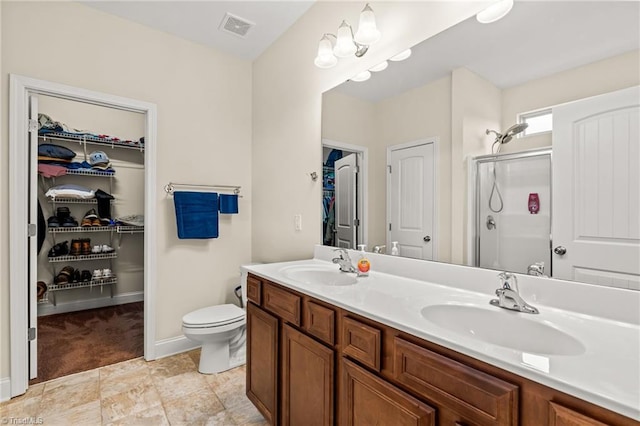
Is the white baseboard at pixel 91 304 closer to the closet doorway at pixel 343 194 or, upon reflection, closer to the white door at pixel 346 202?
the closet doorway at pixel 343 194

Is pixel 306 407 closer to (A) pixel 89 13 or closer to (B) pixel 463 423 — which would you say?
(B) pixel 463 423

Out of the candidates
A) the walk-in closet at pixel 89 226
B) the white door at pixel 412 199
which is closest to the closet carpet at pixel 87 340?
the walk-in closet at pixel 89 226

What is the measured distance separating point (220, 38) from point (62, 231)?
2.66 metres

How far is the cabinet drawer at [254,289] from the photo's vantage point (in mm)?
1691

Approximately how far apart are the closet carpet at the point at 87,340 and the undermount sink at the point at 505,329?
8.25 feet

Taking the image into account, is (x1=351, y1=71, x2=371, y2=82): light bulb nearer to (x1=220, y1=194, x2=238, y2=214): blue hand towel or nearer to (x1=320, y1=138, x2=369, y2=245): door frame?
(x1=320, y1=138, x2=369, y2=245): door frame

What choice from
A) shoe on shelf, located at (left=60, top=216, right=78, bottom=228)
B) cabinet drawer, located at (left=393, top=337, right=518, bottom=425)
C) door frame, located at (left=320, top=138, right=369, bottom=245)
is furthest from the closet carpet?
cabinet drawer, located at (left=393, top=337, right=518, bottom=425)

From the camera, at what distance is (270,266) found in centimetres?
188

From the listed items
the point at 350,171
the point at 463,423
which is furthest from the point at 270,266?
the point at 463,423

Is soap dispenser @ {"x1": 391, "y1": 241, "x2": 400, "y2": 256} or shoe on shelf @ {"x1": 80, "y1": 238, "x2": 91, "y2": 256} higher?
soap dispenser @ {"x1": 391, "y1": 241, "x2": 400, "y2": 256}

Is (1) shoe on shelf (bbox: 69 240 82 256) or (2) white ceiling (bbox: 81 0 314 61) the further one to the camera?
(1) shoe on shelf (bbox: 69 240 82 256)

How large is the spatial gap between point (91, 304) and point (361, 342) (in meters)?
3.93

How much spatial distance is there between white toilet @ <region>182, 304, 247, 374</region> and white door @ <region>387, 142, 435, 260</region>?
133cm

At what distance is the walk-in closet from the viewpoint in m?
3.08
